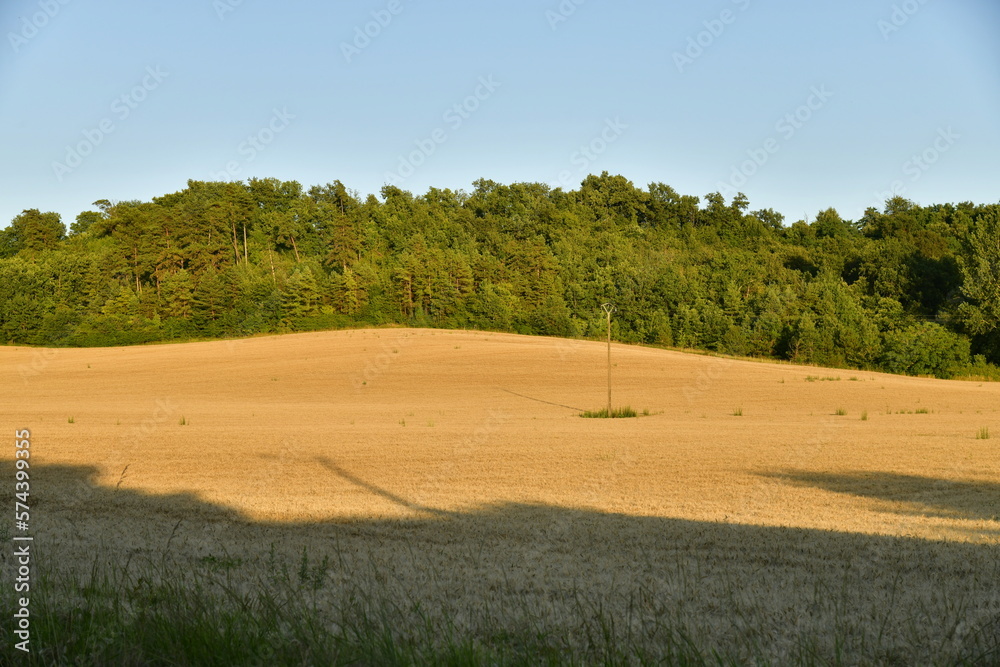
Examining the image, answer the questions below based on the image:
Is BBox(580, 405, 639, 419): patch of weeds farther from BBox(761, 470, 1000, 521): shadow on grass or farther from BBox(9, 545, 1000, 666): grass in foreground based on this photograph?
BBox(9, 545, 1000, 666): grass in foreground

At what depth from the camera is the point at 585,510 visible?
880cm

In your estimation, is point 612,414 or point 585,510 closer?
point 585,510

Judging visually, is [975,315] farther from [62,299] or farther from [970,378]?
[62,299]

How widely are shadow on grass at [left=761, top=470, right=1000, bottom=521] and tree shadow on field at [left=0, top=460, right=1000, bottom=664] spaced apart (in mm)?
2317

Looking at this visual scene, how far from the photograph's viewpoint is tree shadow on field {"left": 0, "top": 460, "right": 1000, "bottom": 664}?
447 centimetres

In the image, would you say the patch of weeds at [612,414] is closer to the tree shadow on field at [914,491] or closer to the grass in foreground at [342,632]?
the tree shadow on field at [914,491]

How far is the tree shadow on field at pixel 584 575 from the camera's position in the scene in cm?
447

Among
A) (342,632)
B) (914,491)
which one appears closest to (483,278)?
(914,491)

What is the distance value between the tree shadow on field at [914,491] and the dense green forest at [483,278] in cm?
4330

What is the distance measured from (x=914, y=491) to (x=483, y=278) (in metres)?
52.0

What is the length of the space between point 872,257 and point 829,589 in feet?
203

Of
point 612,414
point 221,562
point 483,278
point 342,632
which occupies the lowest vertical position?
point 612,414

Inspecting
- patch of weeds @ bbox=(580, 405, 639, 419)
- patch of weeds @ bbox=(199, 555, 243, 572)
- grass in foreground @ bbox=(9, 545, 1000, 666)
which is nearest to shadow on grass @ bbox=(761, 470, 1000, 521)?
grass in foreground @ bbox=(9, 545, 1000, 666)

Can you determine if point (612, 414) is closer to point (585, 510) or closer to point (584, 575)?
point (585, 510)
